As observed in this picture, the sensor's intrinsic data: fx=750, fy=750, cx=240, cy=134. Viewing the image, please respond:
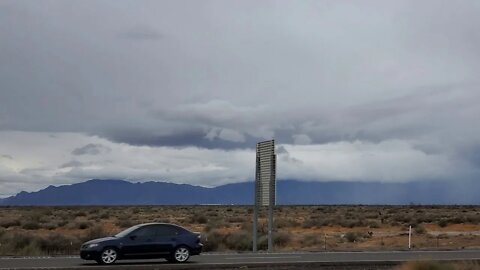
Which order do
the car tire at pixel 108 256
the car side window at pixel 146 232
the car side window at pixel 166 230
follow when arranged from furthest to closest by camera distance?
the car side window at pixel 166 230 → the car side window at pixel 146 232 → the car tire at pixel 108 256

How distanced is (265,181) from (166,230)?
10590 millimetres

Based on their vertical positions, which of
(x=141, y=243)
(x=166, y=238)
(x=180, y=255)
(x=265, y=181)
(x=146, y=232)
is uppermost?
(x=265, y=181)

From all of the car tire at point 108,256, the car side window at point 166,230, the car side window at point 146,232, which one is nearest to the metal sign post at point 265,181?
the car side window at point 166,230

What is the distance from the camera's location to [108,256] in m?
26.0

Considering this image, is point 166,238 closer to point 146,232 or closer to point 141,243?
point 146,232

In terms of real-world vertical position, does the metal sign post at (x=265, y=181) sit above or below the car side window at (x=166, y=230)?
above

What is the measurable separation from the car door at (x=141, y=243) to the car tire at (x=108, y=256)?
0.33m

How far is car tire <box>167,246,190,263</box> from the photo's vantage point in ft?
89.1

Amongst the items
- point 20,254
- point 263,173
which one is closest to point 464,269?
point 263,173

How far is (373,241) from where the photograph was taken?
155 feet

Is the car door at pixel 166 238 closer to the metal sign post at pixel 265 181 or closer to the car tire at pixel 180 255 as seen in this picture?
the car tire at pixel 180 255

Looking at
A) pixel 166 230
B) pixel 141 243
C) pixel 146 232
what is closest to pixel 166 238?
pixel 166 230

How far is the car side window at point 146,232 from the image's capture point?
87.5 ft

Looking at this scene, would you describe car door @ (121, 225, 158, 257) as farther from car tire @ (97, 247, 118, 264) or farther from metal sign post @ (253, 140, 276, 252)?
metal sign post @ (253, 140, 276, 252)
